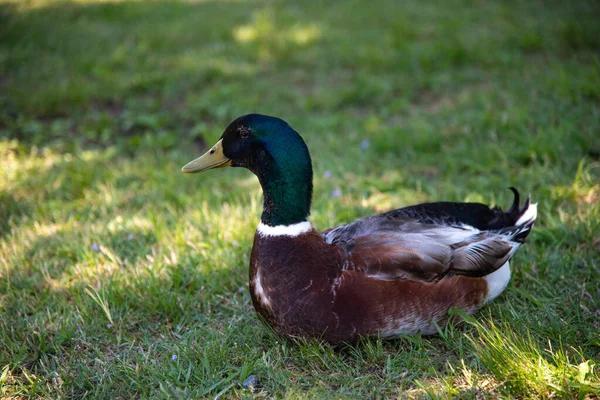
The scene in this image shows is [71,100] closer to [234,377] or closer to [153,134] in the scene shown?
[153,134]

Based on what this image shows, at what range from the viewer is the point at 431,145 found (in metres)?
4.24

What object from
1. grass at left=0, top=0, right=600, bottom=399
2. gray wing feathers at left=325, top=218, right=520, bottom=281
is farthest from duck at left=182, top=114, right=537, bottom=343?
grass at left=0, top=0, right=600, bottom=399

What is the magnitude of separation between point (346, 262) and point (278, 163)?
491mm

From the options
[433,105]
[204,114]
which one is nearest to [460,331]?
[433,105]

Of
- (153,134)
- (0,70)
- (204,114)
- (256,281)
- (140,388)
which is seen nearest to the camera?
(140,388)

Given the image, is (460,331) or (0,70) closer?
(460,331)

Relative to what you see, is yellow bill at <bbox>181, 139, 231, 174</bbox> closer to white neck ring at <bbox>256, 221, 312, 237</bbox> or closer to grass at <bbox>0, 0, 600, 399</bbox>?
white neck ring at <bbox>256, 221, 312, 237</bbox>

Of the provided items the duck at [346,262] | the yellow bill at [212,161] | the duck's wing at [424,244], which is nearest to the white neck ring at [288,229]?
the duck at [346,262]

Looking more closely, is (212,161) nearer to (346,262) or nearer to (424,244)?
(346,262)

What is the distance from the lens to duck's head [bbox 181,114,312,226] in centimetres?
238

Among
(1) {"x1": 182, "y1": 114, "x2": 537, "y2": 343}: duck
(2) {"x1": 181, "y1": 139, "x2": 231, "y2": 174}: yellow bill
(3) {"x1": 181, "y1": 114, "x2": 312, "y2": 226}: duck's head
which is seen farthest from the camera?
(2) {"x1": 181, "y1": 139, "x2": 231, "y2": 174}: yellow bill

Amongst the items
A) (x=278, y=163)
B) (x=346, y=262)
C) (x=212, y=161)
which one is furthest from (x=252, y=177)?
(x=346, y=262)

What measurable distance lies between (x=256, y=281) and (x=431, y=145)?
2.32 meters

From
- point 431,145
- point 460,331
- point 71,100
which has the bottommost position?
point 460,331
